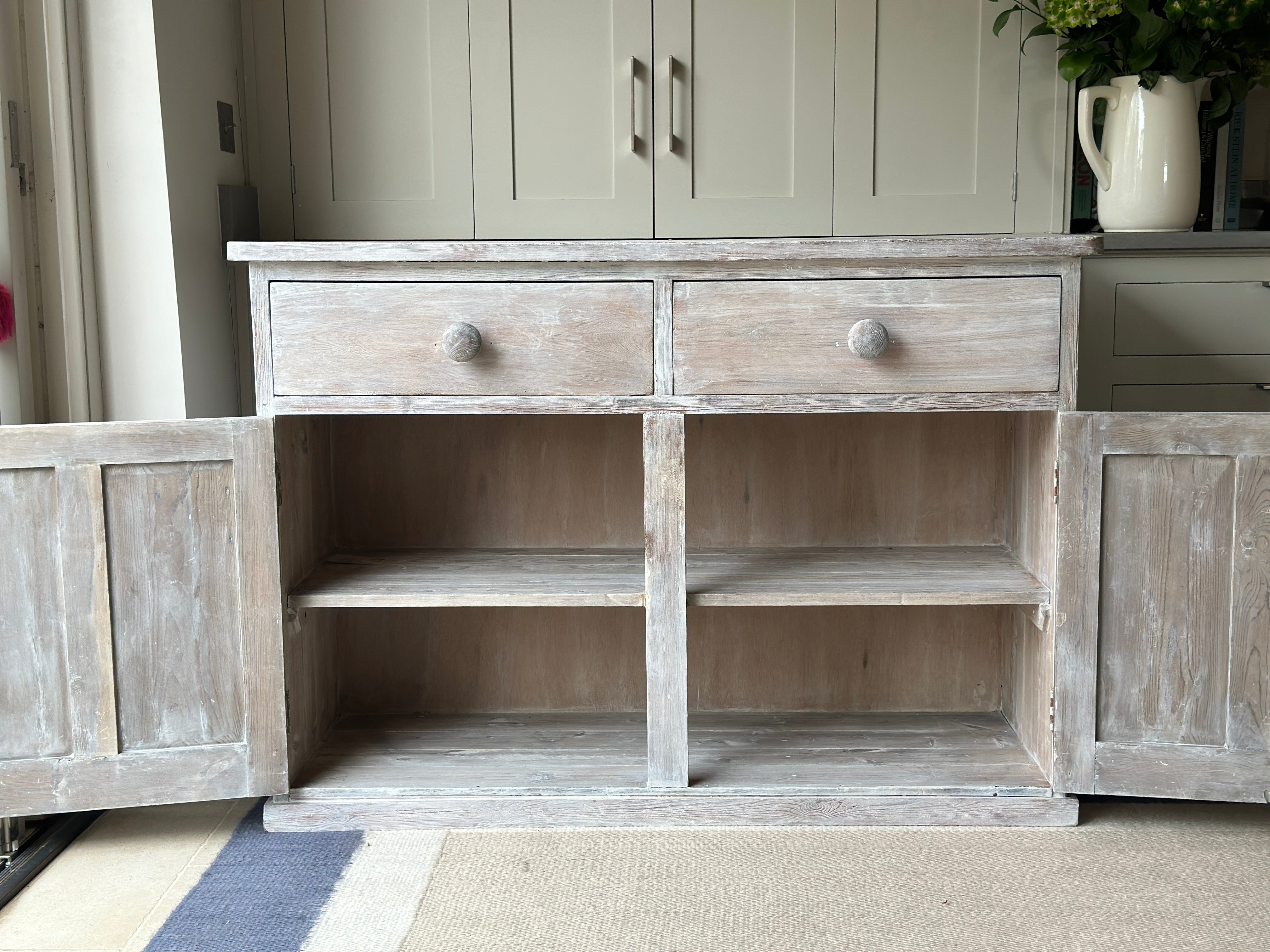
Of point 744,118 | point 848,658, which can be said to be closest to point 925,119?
point 744,118

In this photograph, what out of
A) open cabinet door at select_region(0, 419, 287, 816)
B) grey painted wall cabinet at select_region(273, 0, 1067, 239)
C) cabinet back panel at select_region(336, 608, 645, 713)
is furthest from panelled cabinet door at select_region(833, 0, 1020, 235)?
open cabinet door at select_region(0, 419, 287, 816)

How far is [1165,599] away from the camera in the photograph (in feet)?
5.11

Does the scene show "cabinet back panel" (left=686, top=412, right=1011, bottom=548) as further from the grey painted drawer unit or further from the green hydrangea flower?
the green hydrangea flower

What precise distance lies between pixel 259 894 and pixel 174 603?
0.43 m

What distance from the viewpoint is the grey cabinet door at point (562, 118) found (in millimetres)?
1870

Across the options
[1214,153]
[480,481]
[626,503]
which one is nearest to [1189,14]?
[1214,153]

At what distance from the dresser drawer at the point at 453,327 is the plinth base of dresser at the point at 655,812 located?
0.65 metres

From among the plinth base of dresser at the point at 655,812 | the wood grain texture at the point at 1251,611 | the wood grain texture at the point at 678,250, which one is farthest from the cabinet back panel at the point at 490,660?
the wood grain texture at the point at 1251,611

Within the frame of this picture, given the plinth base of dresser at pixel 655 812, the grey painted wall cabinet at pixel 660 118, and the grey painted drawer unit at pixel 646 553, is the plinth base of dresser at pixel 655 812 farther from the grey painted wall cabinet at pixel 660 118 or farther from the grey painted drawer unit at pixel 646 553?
the grey painted wall cabinet at pixel 660 118

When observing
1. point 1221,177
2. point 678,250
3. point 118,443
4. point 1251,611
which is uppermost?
point 1221,177

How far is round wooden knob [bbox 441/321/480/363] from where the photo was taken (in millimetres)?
1526

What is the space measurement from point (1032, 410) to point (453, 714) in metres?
1.18

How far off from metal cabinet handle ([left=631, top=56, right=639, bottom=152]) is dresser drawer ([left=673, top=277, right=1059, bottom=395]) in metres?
0.47

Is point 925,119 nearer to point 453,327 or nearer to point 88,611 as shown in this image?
point 453,327
